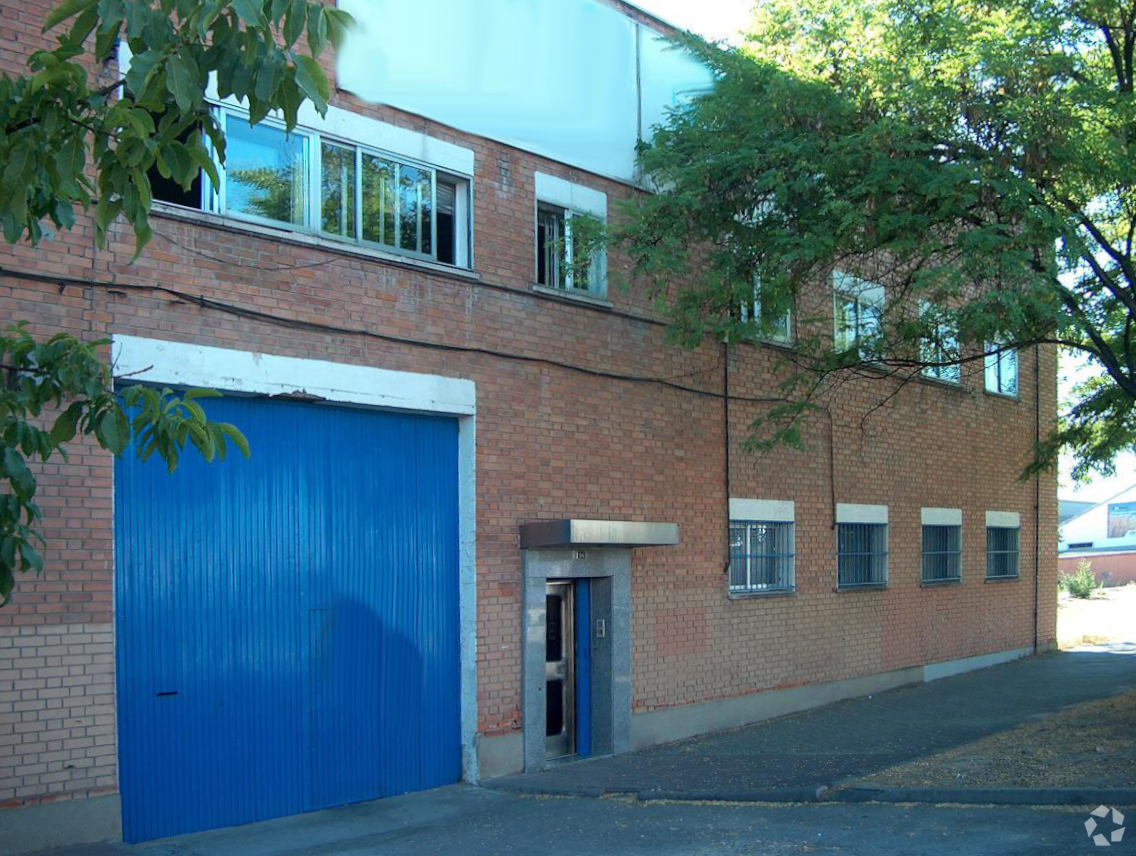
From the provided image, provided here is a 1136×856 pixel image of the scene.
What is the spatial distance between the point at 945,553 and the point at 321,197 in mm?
12815

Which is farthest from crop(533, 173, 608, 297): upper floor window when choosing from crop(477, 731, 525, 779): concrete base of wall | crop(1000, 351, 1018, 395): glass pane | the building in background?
the building in background

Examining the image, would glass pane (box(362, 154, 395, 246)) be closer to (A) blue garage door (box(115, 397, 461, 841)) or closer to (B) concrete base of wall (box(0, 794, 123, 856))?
(A) blue garage door (box(115, 397, 461, 841))

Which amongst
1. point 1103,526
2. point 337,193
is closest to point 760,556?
point 337,193

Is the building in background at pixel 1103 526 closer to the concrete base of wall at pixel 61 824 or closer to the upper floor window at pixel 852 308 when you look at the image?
the upper floor window at pixel 852 308

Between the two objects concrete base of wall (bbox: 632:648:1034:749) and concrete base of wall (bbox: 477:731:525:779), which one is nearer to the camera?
concrete base of wall (bbox: 477:731:525:779)

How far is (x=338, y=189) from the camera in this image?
10664 millimetres

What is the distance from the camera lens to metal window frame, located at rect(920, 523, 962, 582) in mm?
18625

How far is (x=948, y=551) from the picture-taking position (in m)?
19.3

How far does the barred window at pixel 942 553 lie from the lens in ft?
61.7

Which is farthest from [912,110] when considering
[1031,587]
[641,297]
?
[1031,587]

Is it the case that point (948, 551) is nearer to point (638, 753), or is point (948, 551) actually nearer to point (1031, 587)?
point (1031, 587)

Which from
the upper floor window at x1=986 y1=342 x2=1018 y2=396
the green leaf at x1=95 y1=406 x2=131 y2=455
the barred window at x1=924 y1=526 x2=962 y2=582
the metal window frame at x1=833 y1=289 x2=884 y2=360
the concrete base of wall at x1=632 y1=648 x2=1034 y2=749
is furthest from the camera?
the upper floor window at x1=986 y1=342 x2=1018 y2=396

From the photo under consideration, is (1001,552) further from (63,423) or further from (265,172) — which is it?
(63,423)

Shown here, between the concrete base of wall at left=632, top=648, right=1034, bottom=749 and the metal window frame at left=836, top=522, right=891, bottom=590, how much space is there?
1.31 m
